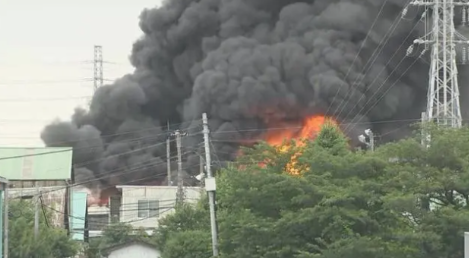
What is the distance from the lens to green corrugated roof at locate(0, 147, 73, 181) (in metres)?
41.6

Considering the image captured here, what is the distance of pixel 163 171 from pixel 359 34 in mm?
16220

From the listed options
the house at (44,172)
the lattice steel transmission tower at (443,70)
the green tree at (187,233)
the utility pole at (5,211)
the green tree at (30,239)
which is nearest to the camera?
the utility pole at (5,211)

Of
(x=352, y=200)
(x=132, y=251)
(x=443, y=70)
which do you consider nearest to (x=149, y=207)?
(x=132, y=251)

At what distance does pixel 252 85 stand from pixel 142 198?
9.49 metres

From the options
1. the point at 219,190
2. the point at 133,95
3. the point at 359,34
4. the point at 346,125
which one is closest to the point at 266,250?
the point at 219,190

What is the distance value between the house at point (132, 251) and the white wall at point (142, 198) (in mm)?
6713

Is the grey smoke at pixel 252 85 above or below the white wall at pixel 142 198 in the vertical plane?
above

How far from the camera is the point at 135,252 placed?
125 feet

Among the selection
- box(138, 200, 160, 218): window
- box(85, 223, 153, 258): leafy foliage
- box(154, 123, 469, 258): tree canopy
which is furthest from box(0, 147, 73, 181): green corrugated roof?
box(154, 123, 469, 258): tree canopy

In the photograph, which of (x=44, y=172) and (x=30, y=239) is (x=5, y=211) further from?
(x=44, y=172)

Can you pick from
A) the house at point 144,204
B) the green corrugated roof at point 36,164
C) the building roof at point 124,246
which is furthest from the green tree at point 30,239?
the house at point 144,204

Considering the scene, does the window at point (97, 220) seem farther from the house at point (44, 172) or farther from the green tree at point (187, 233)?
the green tree at point (187, 233)

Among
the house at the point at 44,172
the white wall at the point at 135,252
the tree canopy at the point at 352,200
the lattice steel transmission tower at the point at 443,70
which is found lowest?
the white wall at the point at 135,252

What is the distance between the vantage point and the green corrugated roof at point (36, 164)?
41.6 meters
